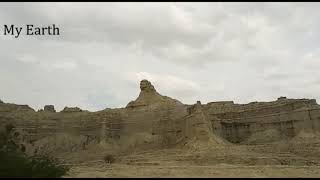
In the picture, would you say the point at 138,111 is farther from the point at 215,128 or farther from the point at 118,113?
the point at 215,128

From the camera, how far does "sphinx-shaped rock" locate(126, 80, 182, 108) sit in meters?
78.8

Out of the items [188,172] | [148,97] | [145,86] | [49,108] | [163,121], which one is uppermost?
[145,86]

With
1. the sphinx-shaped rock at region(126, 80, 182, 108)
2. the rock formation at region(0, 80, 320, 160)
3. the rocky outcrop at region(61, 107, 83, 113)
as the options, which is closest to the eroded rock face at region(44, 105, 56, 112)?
the rock formation at region(0, 80, 320, 160)

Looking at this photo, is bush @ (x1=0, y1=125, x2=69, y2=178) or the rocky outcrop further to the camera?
the rocky outcrop

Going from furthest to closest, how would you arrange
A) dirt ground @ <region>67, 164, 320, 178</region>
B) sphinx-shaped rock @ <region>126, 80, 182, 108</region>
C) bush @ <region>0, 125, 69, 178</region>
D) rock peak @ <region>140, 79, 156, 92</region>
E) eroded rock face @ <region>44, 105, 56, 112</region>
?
rock peak @ <region>140, 79, 156, 92</region> < eroded rock face @ <region>44, 105, 56, 112</region> < sphinx-shaped rock @ <region>126, 80, 182, 108</region> < dirt ground @ <region>67, 164, 320, 178</region> < bush @ <region>0, 125, 69, 178</region>

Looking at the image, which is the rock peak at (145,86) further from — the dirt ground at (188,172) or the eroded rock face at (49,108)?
the dirt ground at (188,172)

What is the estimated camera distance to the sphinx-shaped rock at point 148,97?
7881 cm

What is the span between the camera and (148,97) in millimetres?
79938

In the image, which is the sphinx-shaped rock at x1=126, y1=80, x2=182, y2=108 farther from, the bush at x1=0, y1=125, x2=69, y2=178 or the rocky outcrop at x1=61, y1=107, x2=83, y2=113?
the bush at x1=0, y1=125, x2=69, y2=178

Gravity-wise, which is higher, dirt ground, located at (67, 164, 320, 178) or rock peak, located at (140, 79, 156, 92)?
rock peak, located at (140, 79, 156, 92)

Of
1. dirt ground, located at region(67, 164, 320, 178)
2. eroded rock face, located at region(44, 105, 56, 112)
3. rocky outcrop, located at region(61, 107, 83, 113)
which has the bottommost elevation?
dirt ground, located at region(67, 164, 320, 178)

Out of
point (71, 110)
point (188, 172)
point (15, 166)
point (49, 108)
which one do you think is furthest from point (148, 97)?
point (15, 166)

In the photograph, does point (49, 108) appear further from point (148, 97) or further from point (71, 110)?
point (148, 97)

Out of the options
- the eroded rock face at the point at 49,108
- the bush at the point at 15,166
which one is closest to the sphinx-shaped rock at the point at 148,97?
the eroded rock face at the point at 49,108
